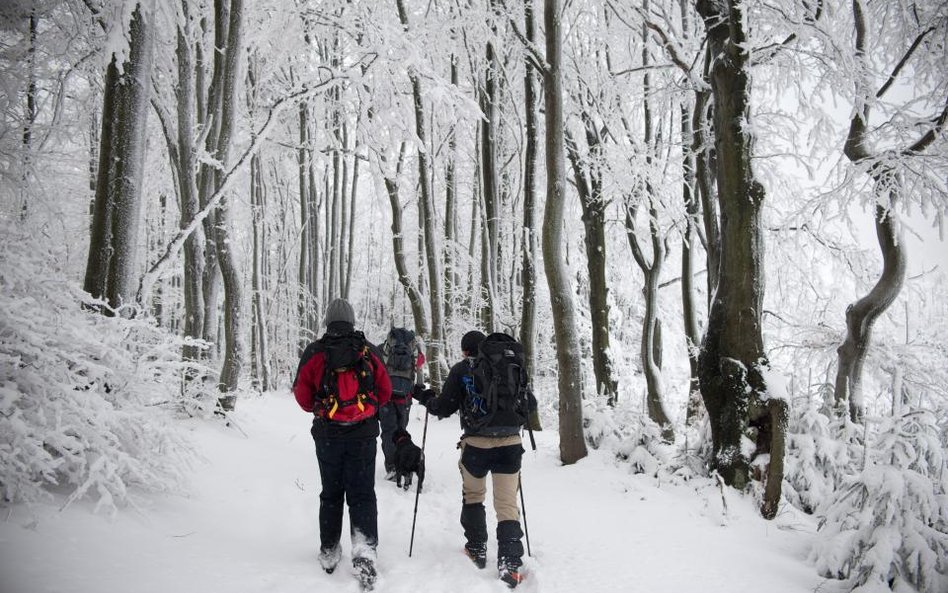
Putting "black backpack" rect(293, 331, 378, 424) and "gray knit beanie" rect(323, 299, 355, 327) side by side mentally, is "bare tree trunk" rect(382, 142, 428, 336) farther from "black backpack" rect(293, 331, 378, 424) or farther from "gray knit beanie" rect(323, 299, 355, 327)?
"black backpack" rect(293, 331, 378, 424)

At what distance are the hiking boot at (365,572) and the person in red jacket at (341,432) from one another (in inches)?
2.6

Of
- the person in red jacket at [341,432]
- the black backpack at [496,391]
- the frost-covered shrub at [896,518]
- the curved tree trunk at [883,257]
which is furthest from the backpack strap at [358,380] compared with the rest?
the curved tree trunk at [883,257]

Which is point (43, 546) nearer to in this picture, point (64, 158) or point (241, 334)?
point (64, 158)

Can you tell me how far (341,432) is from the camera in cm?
374

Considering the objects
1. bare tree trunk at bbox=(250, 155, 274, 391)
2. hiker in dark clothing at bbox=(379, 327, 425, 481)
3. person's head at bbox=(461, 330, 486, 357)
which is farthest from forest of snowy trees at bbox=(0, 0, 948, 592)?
person's head at bbox=(461, 330, 486, 357)

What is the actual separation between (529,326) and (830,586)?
609cm

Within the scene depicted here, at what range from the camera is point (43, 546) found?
277cm

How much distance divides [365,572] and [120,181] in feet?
12.4

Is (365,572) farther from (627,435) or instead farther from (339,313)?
(627,435)

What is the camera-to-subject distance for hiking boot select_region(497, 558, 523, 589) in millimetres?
3709

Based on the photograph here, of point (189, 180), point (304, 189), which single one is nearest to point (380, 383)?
point (189, 180)

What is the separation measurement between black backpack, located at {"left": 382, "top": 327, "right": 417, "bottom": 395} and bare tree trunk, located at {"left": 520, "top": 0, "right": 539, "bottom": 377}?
2129mm

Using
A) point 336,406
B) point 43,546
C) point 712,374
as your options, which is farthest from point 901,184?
point 43,546

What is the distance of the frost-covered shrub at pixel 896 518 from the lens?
3178mm
